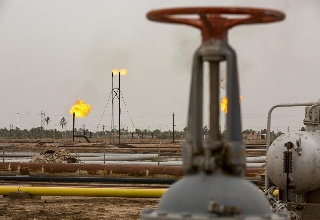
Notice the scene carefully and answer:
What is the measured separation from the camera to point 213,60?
3.47 meters

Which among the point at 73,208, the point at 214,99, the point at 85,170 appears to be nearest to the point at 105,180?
the point at 85,170

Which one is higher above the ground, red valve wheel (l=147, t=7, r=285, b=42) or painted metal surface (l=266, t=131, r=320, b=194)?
red valve wheel (l=147, t=7, r=285, b=42)

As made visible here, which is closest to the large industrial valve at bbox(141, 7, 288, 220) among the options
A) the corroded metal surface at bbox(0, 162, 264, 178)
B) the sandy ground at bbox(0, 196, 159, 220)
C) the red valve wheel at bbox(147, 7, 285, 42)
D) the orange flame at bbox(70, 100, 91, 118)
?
the red valve wheel at bbox(147, 7, 285, 42)

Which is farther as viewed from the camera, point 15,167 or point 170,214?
point 15,167

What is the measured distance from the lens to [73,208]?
14836 millimetres

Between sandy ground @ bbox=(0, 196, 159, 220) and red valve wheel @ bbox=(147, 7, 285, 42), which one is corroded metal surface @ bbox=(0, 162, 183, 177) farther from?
red valve wheel @ bbox=(147, 7, 285, 42)

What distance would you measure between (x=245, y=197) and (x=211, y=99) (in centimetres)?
59

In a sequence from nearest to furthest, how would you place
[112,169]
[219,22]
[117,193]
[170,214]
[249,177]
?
1. [170,214]
2. [219,22]
3. [117,193]
4. [249,177]
5. [112,169]

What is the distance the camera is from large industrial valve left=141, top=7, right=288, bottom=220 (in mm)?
3270

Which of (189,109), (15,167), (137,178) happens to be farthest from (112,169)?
(189,109)

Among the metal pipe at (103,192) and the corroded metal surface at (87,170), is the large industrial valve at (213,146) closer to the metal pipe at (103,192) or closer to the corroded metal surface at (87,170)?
the metal pipe at (103,192)

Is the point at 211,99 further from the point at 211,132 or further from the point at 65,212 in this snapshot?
the point at 65,212

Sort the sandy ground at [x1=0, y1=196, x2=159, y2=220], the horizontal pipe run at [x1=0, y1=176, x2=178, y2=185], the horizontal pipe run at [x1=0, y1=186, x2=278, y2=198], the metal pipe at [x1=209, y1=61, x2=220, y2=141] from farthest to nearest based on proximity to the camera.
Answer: the horizontal pipe run at [x1=0, y1=176, x2=178, y2=185]
the sandy ground at [x1=0, y1=196, x2=159, y2=220]
the horizontal pipe run at [x1=0, y1=186, x2=278, y2=198]
the metal pipe at [x1=209, y1=61, x2=220, y2=141]

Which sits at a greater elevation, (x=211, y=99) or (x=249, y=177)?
(x=211, y=99)
